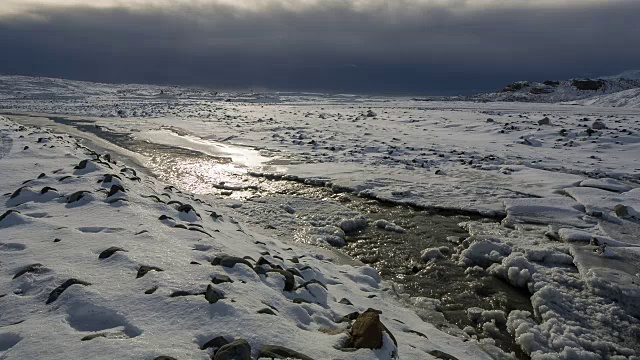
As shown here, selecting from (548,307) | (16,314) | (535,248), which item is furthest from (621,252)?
(16,314)

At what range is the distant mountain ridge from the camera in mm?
66062

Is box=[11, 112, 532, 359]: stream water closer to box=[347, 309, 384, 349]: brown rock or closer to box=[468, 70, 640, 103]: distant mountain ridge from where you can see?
box=[347, 309, 384, 349]: brown rock

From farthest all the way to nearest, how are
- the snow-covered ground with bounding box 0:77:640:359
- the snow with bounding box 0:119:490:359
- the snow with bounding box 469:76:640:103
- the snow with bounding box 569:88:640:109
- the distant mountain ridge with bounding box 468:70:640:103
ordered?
the distant mountain ridge with bounding box 468:70:640:103 → the snow with bounding box 469:76:640:103 → the snow with bounding box 569:88:640:109 → the snow-covered ground with bounding box 0:77:640:359 → the snow with bounding box 0:119:490:359

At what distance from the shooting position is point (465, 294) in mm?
6152

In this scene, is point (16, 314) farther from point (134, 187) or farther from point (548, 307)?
point (548, 307)

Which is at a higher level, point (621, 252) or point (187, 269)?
point (187, 269)

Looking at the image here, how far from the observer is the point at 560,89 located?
71.3 meters

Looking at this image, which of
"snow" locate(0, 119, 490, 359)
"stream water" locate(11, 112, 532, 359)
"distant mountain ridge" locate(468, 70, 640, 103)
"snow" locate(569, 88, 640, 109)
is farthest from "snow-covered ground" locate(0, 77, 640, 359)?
"distant mountain ridge" locate(468, 70, 640, 103)

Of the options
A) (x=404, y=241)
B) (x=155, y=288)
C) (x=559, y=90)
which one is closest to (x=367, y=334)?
(x=155, y=288)

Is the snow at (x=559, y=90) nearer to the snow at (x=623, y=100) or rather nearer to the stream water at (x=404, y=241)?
the snow at (x=623, y=100)

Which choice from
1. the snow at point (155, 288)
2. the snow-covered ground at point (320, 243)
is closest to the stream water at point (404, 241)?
the snow-covered ground at point (320, 243)

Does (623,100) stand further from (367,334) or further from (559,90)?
(367,334)

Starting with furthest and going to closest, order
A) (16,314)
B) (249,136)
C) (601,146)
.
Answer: (249,136) → (601,146) → (16,314)

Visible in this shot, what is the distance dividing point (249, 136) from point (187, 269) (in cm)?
1701
